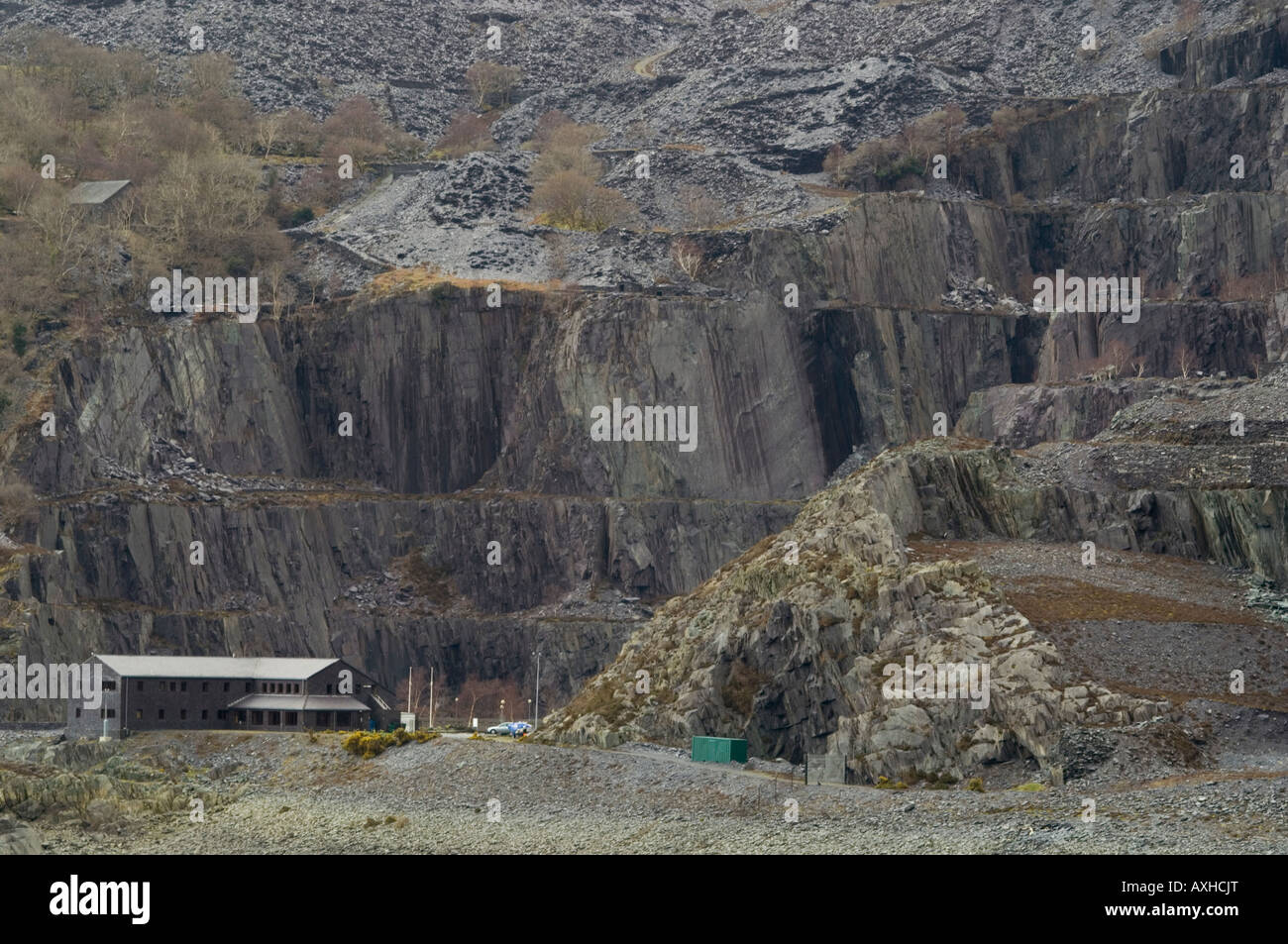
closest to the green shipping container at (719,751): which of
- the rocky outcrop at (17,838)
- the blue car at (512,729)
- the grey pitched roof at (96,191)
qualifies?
the blue car at (512,729)

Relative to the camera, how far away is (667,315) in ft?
464

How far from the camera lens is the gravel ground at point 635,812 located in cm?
7206

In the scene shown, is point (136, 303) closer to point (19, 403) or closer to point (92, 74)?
point (19, 403)

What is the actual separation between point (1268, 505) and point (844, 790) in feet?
82.8

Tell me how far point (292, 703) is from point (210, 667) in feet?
14.4

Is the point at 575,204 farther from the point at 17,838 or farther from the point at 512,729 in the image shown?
the point at 17,838

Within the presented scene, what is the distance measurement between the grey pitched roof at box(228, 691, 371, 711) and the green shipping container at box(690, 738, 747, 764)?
23.6 meters

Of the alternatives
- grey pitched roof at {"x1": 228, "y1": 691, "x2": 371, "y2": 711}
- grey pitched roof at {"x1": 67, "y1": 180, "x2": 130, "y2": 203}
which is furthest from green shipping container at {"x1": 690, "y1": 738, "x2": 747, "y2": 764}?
grey pitched roof at {"x1": 67, "y1": 180, "x2": 130, "y2": 203}

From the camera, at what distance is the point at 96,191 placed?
15338 cm

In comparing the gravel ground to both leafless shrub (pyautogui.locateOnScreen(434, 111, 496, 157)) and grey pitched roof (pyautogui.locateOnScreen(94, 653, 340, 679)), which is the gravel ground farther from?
leafless shrub (pyautogui.locateOnScreen(434, 111, 496, 157))

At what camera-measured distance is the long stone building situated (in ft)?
348

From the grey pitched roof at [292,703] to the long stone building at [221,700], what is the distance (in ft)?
A: 0.13

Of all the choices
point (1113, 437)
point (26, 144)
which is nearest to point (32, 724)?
point (1113, 437)

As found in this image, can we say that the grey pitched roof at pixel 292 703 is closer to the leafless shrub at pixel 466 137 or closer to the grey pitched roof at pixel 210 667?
the grey pitched roof at pixel 210 667
